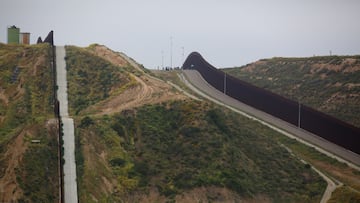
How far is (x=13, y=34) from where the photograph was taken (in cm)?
9688

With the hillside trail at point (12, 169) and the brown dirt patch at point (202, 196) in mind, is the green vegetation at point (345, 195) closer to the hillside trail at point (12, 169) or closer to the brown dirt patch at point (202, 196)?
the brown dirt patch at point (202, 196)

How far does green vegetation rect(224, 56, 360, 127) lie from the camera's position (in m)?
85.8

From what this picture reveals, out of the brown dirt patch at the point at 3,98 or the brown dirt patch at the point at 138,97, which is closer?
the brown dirt patch at the point at 138,97

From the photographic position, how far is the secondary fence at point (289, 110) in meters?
71.6

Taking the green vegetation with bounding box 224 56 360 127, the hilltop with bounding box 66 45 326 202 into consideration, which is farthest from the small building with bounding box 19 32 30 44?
the green vegetation with bounding box 224 56 360 127

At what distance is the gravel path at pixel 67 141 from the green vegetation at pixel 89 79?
2.27ft

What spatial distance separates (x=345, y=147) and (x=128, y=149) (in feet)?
73.8

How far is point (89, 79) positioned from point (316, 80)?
31386mm

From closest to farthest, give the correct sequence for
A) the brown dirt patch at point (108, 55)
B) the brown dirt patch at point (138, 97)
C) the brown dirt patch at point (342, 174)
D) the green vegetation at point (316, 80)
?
the brown dirt patch at point (342, 174) → the brown dirt patch at point (138, 97) → the green vegetation at point (316, 80) → the brown dirt patch at point (108, 55)

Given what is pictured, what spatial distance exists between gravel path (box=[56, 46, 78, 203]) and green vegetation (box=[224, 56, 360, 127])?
29.5 m

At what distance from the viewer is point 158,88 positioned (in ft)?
256

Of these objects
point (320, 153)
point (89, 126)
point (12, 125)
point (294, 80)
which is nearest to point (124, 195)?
point (89, 126)

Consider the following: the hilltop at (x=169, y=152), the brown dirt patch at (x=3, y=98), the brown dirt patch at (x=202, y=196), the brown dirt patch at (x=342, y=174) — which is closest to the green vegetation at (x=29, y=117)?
the brown dirt patch at (x=3, y=98)

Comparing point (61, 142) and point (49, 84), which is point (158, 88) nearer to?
point (49, 84)
